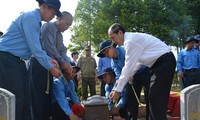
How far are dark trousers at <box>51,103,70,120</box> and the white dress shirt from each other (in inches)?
36.2

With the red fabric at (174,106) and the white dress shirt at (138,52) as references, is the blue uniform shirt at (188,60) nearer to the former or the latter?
the red fabric at (174,106)

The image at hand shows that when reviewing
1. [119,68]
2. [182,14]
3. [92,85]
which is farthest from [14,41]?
[182,14]

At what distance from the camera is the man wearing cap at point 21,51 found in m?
3.85

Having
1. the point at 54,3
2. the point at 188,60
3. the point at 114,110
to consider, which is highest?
the point at 54,3

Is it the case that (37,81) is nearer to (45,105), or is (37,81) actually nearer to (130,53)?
(45,105)

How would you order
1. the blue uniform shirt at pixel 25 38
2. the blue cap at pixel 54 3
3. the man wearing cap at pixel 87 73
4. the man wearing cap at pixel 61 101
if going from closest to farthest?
the blue uniform shirt at pixel 25 38 → the blue cap at pixel 54 3 → the man wearing cap at pixel 61 101 → the man wearing cap at pixel 87 73

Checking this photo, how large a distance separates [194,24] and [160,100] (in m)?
25.6

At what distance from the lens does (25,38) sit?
3949mm

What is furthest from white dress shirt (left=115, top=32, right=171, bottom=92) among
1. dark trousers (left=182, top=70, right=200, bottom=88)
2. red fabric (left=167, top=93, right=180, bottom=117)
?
dark trousers (left=182, top=70, right=200, bottom=88)

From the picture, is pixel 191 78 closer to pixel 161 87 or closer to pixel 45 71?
pixel 161 87

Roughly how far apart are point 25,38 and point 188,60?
529 centimetres

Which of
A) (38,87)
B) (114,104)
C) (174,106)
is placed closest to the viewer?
(38,87)

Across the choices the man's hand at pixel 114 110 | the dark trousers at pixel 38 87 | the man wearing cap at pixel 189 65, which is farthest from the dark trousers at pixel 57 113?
the man wearing cap at pixel 189 65

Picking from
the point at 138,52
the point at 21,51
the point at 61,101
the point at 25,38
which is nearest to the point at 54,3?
the point at 25,38
